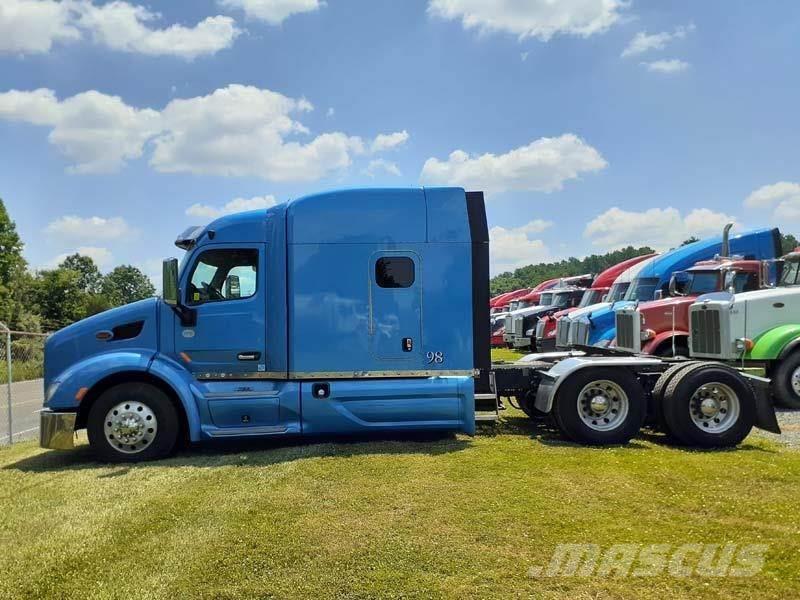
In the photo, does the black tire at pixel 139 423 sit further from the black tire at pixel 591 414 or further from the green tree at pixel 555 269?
the green tree at pixel 555 269

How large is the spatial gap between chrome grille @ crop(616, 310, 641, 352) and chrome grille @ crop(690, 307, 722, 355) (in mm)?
1609

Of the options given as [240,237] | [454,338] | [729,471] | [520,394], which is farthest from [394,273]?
[729,471]

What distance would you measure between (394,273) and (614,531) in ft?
13.0

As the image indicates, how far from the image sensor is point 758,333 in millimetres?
10812

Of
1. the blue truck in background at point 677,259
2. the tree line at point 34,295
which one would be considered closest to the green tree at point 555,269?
the tree line at point 34,295

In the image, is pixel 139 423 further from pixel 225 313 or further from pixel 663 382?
pixel 663 382

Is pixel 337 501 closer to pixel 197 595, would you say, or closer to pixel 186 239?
pixel 197 595

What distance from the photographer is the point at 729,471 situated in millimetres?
5898

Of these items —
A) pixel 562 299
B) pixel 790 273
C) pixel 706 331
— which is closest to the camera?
pixel 706 331

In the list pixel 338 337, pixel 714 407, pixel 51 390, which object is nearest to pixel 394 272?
pixel 338 337

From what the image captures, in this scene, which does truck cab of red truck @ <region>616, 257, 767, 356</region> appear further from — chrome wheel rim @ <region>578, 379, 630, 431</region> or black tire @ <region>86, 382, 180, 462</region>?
black tire @ <region>86, 382, 180, 462</region>

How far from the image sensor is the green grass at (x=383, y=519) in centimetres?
375

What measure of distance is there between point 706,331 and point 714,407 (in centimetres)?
418

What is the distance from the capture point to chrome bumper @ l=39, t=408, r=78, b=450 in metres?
6.98
